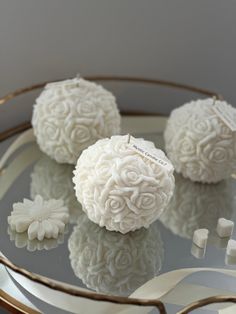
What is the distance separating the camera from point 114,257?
90 cm

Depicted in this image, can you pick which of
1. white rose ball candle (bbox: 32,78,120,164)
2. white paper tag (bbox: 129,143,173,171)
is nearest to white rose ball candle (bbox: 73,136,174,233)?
white paper tag (bbox: 129,143,173,171)

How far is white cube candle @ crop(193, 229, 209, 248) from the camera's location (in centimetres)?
93

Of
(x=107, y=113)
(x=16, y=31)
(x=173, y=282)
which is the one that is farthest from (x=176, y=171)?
(x=16, y=31)

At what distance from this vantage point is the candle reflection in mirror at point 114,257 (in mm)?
862

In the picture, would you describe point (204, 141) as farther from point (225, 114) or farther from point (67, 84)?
point (67, 84)

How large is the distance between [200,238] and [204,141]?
0.51 feet

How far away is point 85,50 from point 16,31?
14cm

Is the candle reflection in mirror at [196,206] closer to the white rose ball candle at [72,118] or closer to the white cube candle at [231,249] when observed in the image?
the white cube candle at [231,249]

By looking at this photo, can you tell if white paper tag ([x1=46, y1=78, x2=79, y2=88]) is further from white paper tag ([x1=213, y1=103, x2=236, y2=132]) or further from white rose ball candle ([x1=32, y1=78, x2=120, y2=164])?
white paper tag ([x1=213, y1=103, x2=236, y2=132])

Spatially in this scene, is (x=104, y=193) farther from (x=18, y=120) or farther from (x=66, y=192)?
(x=18, y=120)

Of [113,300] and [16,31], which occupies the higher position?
[16,31]

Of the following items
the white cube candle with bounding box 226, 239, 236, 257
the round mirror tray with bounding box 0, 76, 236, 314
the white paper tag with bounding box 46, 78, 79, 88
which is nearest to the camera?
the round mirror tray with bounding box 0, 76, 236, 314

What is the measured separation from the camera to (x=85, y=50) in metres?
1.20

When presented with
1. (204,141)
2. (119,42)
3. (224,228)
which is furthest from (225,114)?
(119,42)
